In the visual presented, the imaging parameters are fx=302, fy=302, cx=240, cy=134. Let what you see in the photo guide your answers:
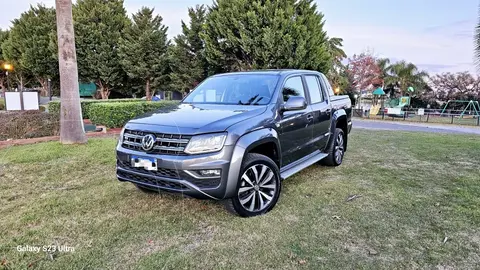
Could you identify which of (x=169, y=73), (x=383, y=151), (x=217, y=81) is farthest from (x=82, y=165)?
(x=169, y=73)

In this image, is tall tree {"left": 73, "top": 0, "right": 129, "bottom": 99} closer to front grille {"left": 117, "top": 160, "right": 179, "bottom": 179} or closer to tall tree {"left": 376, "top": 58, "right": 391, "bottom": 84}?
front grille {"left": 117, "top": 160, "right": 179, "bottom": 179}

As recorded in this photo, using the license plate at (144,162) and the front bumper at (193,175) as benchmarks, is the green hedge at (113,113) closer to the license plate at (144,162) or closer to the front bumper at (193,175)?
the license plate at (144,162)

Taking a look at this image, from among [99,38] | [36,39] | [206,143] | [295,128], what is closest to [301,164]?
[295,128]

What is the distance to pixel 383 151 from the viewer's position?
7.00 m

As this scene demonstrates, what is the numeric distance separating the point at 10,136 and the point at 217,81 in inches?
236

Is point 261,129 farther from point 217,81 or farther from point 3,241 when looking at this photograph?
point 3,241

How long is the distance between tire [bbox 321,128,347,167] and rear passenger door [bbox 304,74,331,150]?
272mm

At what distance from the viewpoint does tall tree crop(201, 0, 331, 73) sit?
15.5 m

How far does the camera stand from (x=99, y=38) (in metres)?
21.5

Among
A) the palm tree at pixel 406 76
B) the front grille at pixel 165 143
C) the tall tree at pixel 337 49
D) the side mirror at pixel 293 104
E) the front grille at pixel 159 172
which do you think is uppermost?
the tall tree at pixel 337 49

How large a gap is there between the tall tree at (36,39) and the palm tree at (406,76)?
30903mm

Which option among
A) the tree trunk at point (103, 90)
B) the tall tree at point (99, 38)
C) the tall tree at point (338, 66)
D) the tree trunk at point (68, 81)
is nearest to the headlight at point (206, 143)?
the tree trunk at point (68, 81)

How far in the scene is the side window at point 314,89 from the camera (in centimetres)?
470

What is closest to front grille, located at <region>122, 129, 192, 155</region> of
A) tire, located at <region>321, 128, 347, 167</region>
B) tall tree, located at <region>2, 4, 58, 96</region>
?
tire, located at <region>321, 128, 347, 167</region>
